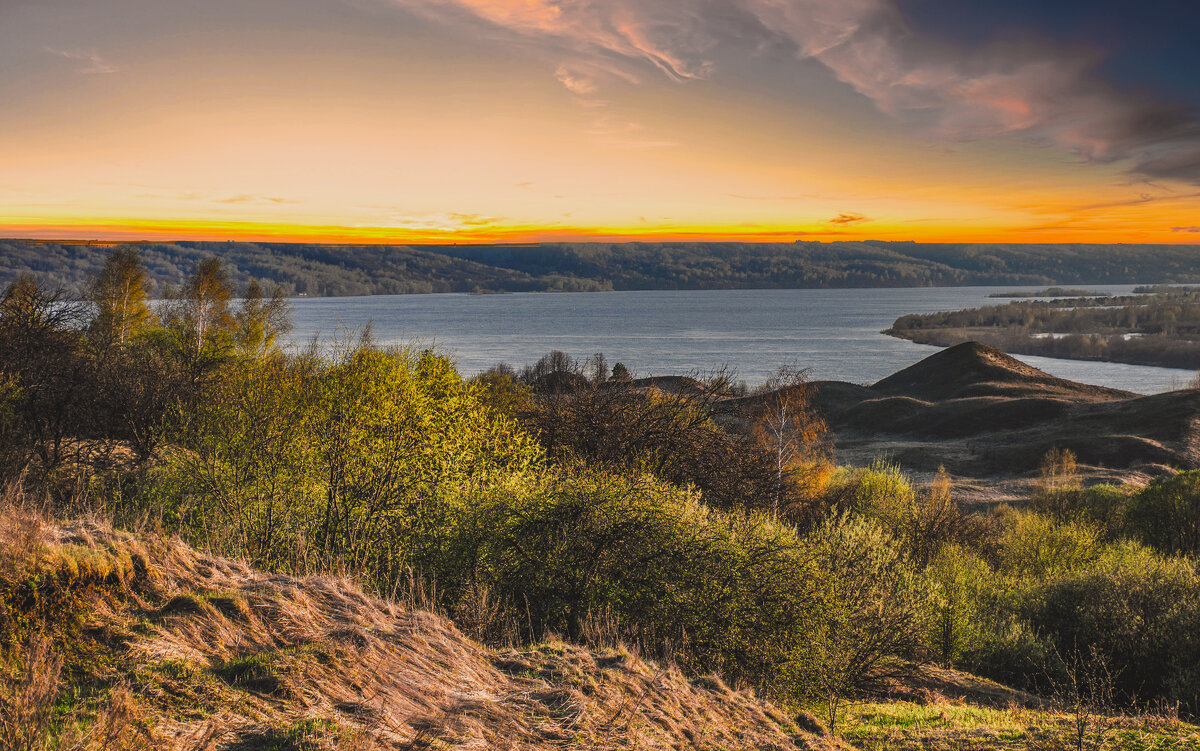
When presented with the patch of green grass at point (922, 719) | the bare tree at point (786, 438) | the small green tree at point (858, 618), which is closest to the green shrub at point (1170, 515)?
the bare tree at point (786, 438)

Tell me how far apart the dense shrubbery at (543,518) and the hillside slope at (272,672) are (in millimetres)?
2657

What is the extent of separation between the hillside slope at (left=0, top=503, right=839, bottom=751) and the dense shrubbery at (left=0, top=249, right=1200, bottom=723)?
2.66 m

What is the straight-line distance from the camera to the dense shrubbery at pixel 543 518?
1419 cm

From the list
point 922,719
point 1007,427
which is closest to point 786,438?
point 922,719

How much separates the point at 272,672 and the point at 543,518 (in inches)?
336

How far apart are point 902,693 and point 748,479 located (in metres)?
9.67

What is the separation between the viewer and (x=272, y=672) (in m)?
7.07

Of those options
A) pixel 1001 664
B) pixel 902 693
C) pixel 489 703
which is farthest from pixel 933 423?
pixel 489 703

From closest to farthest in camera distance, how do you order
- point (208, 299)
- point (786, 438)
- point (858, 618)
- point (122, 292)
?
point (858, 618) → point (786, 438) → point (122, 292) → point (208, 299)

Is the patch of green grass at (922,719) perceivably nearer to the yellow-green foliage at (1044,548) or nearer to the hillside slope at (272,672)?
the hillside slope at (272,672)

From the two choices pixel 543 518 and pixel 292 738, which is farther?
pixel 543 518

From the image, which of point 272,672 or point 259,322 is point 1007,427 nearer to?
point 259,322

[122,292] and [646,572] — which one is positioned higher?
[122,292]

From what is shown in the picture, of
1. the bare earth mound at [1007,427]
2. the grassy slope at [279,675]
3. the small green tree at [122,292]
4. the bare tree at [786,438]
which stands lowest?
the bare earth mound at [1007,427]
